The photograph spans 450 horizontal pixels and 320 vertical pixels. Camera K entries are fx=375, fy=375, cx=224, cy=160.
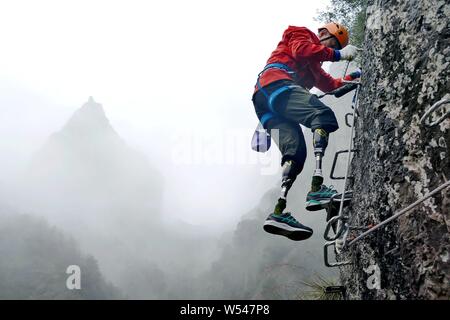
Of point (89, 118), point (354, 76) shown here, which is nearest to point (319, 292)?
point (354, 76)

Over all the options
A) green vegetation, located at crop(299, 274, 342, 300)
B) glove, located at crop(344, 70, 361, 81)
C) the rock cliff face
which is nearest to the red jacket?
glove, located at crop(344, 70, 361, 81)

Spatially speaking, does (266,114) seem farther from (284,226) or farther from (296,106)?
(284,226)

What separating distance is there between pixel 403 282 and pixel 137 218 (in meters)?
129

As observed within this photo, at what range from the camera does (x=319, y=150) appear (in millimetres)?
4723

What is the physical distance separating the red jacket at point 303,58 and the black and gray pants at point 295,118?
31 centimetres

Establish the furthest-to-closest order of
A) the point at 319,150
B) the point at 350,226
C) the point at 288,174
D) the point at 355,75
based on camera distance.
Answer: the point at 355,75
the point at 288,174
the point at 319,150
the point at 350,226

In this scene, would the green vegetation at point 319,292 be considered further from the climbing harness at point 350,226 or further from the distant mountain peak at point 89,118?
the distant mountain peak at point 89,118

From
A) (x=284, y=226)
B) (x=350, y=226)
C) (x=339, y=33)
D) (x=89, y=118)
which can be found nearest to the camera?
(x=350, y=226)

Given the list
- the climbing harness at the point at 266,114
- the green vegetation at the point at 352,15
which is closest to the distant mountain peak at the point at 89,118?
the green vegetation at the point at 352,15

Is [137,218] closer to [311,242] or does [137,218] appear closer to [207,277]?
[207,277]

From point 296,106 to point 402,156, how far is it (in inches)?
62.6

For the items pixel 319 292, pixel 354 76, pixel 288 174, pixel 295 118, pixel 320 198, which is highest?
pixel 354 76

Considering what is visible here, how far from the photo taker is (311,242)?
57.3m
